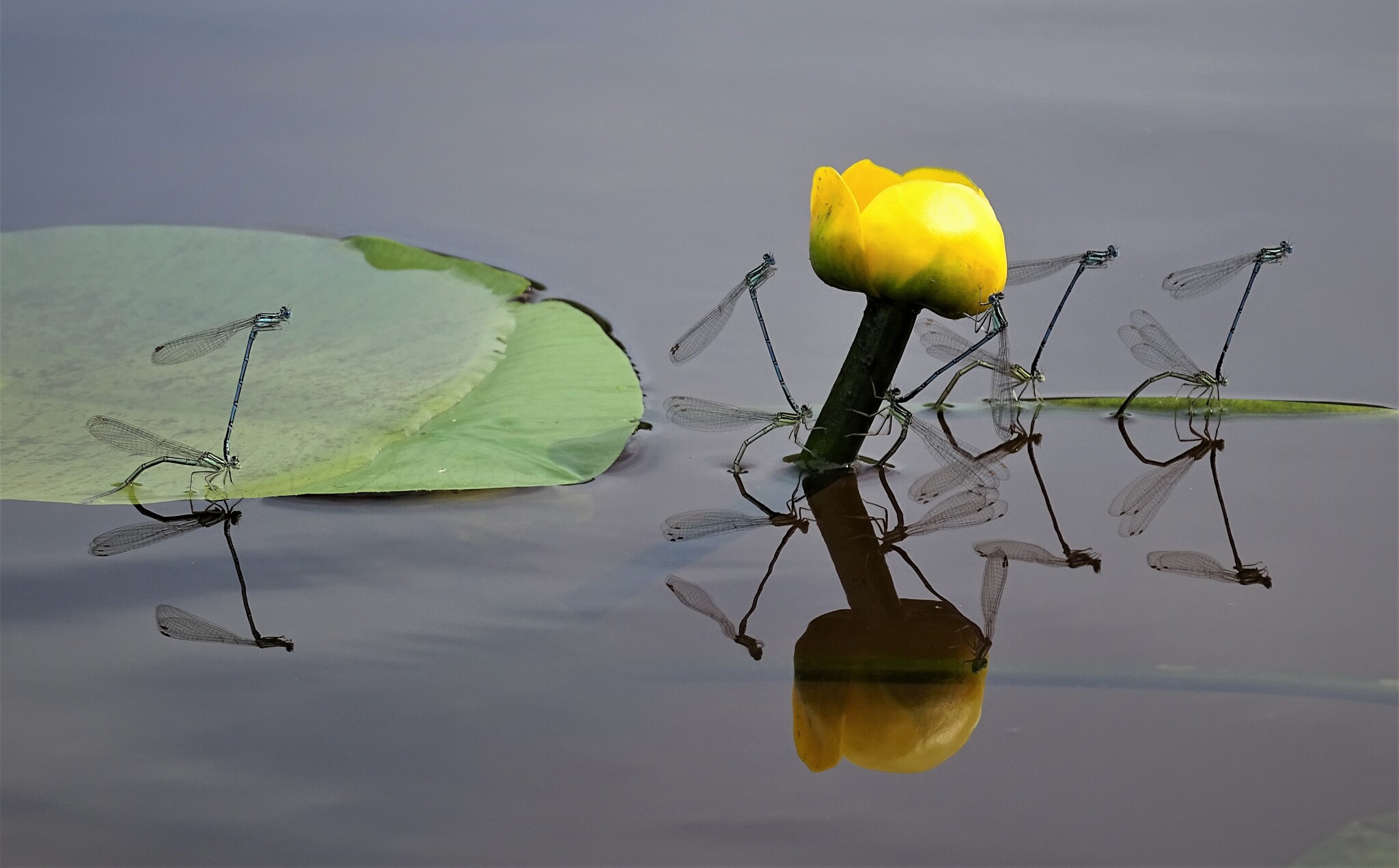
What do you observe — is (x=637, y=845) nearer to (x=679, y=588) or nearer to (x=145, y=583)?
(x=679, y=588)

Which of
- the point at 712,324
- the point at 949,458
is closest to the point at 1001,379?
the point at 949,458

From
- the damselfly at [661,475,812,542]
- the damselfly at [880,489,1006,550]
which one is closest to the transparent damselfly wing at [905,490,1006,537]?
the damselfly at [880,489,1006,550]

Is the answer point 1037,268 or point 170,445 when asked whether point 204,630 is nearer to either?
point 170,445

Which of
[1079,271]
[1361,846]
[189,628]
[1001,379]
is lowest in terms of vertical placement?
[189,628]

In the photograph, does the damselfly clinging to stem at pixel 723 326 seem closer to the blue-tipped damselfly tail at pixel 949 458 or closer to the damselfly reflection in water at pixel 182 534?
the blue-tipped damselfly tail at pixel 949 458

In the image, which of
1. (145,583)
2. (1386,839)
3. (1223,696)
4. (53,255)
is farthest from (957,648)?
(53,255)

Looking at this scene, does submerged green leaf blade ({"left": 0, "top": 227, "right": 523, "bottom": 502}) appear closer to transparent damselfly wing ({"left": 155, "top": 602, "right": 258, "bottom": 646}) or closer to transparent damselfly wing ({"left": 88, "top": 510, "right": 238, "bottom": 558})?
transparent damselfly wing ({"left": 88, "top": 510, "right": 238, "bottom": 558})

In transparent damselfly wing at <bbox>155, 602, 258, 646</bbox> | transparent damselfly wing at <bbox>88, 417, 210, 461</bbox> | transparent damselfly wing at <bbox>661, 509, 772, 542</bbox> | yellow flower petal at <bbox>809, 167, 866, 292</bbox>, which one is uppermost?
yellow flower petal at <bbox>809, 167, 866, 292</bbox>
